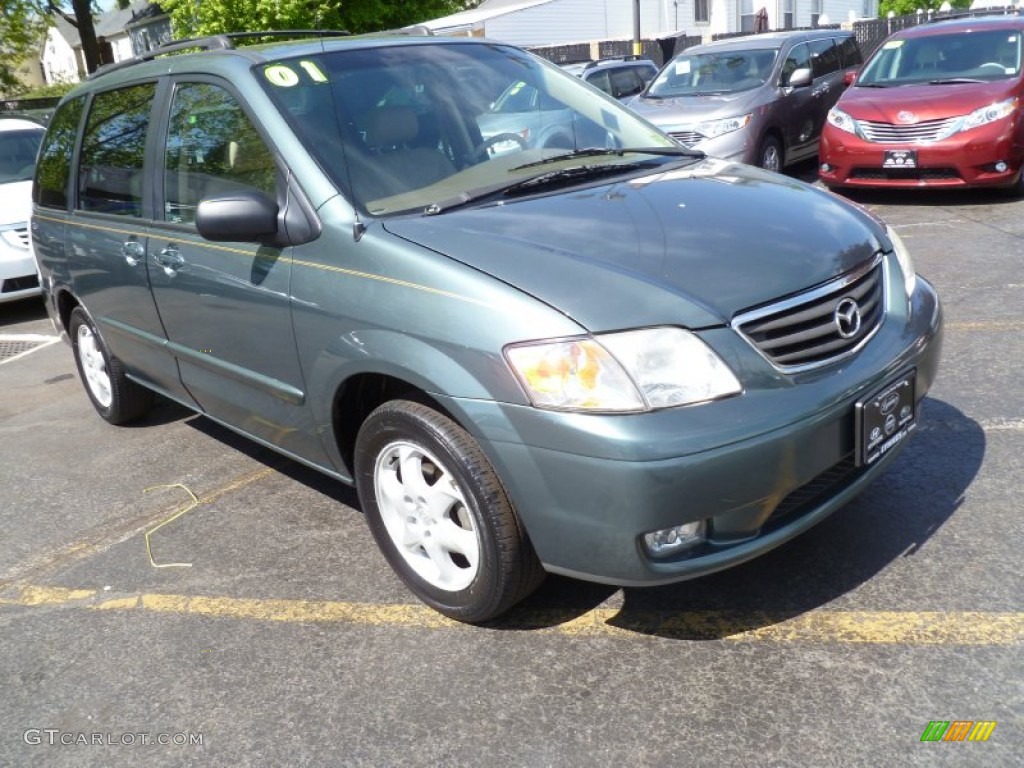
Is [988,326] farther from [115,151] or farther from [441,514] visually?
[115,151]

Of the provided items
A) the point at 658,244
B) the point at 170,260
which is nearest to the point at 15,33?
the point at 170,260

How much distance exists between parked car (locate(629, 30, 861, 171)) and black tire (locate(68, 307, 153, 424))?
617 centimetres

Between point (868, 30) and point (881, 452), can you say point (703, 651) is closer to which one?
point (881, 452)

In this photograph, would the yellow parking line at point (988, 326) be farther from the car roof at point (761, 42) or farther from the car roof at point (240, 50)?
the car roof at point (761, 42)

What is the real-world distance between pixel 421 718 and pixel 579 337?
113 cm

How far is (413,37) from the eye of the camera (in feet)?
13.3

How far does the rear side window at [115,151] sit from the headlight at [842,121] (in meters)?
6.70

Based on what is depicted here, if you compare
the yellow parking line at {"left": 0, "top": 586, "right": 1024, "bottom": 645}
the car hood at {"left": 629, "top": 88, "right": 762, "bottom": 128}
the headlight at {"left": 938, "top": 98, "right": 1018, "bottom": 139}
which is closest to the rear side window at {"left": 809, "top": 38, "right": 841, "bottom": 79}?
the car hood at {"left": 629, "top": 88, "right": 762, "bottom": 128}

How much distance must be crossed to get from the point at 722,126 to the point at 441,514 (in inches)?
310

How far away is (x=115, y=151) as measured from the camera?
4.53 metres

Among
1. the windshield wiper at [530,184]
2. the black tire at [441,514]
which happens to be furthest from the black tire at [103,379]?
the windshield wiper at [530,184]

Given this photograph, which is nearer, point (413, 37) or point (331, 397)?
point (331, 397)

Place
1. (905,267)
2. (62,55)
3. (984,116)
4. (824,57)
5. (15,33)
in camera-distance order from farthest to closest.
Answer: (62,55) < (15,33) < (824,57) < (984,116) < (905,267)

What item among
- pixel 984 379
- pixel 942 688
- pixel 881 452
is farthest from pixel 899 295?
pixel 984 379
